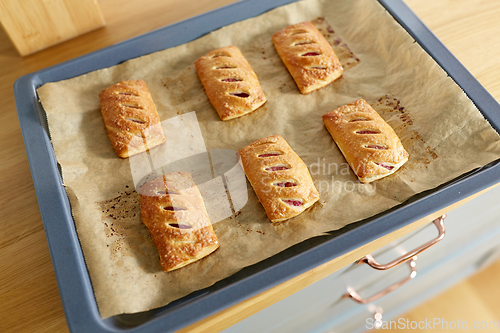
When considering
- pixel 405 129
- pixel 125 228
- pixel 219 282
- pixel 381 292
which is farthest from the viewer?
pixel 381 292

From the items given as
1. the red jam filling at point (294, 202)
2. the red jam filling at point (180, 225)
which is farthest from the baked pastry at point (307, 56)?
the red jam filling at point (180, 225)

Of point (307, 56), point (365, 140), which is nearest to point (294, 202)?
point (365, 140)

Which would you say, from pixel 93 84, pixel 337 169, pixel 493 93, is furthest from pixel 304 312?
pixel 93 84

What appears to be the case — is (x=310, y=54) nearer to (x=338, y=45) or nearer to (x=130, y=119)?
(x=338, y=45)

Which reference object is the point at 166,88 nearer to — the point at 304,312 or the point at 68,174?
the point at 68,174

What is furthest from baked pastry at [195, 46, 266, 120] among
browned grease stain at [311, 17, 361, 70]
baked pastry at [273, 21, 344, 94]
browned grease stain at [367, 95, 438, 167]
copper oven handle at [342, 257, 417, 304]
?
copper oven handle at [342, 257, 417, 304]
